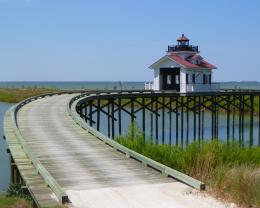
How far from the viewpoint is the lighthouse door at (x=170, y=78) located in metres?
36.1

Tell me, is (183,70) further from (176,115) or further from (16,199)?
(16,199)

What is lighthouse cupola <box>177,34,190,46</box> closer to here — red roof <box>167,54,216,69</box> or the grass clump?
red roof <box>167,54,216,69</box>

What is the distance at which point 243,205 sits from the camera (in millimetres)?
8375

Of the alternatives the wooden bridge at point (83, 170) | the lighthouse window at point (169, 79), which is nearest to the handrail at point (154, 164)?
the wooden bridge at point (83, 170)

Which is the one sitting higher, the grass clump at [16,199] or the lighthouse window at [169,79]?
the lighthouse window at [169,79]

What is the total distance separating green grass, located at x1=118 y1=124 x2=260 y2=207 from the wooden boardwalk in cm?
155

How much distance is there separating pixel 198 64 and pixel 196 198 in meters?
28.2

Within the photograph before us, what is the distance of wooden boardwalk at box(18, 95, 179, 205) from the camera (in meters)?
10.6

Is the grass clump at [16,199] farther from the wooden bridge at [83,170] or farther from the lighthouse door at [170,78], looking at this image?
the lighthouse door at [170,78]

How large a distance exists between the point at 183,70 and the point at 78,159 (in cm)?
2280

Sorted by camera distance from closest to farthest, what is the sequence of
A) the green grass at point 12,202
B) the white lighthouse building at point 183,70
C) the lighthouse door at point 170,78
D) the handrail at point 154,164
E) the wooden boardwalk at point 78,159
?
the handrail at point 154,164 → the wooden boardwalk at point 78,159 → the green grass at point 12,202 → the white lighthouse building at point 183,70 → the lighthouse door at point 170,78

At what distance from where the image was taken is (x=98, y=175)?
11.1 meters

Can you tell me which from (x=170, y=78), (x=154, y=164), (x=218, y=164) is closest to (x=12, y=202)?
(x=154, y=164)

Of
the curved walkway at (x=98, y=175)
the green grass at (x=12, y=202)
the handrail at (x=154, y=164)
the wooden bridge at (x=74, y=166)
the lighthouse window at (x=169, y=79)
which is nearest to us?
the curved walkway at (x=98, y=175)
